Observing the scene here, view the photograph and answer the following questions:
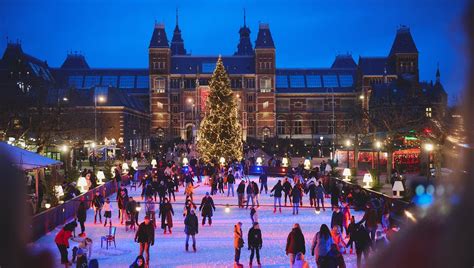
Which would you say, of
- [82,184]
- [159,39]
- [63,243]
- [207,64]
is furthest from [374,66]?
[63,243]

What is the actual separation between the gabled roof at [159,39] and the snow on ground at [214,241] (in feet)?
187

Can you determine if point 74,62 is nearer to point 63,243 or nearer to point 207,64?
point 207,64

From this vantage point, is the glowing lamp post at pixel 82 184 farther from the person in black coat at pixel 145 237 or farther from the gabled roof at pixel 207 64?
the gabled roof at pixel 207 64

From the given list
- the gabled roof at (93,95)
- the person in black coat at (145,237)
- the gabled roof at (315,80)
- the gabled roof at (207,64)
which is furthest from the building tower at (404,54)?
the person in black coat at (145,237)

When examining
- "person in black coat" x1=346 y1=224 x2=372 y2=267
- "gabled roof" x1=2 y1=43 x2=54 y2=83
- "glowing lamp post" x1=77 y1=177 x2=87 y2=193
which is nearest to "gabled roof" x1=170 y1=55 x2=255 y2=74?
"gabled roof" x1=2 y1=43 x2=54 y2=83

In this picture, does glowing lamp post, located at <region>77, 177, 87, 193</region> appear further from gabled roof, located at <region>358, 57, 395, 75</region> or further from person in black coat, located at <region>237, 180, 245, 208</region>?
gabled roof, located at <region>358, 57, 395, 75</region>

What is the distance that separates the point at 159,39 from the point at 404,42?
107ft

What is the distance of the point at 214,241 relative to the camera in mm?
13109

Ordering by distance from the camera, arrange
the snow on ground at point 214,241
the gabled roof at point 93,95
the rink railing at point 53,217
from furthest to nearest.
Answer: the gabled roof at point 93,95 < the rink railing at point 53,217 < the snow on ground at point 214,241

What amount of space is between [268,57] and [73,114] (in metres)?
40.2

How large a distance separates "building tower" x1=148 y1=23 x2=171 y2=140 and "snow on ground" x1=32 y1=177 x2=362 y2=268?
5472 cm

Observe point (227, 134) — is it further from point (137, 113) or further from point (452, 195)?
point (452, 195)

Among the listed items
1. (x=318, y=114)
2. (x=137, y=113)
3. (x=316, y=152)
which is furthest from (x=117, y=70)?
(x=316, y=152)

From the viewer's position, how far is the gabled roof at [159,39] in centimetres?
7400
